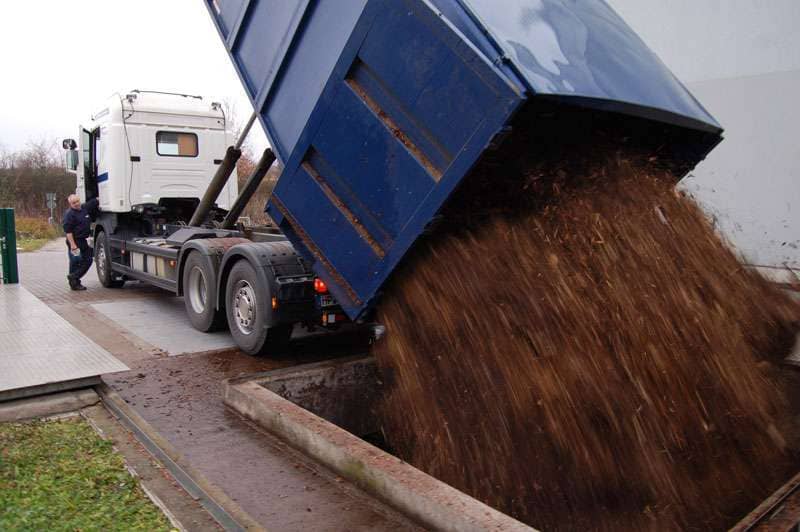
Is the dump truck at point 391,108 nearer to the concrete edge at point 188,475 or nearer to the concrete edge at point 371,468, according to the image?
the concrete edge at point 371,468

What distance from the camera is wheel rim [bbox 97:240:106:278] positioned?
10.8 meters

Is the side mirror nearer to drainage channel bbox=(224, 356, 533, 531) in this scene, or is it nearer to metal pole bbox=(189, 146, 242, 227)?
metal pole bbox=(189, 146, 242, 227)

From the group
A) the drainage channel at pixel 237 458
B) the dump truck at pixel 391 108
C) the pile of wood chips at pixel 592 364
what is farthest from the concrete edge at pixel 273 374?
the pile of wood chips at pixel 592 364

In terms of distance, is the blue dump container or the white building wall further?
the white building wall

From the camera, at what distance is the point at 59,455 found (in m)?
3.70

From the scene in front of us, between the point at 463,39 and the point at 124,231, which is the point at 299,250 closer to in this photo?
the point at 463,39

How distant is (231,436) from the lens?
426cm

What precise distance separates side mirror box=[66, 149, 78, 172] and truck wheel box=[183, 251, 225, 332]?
16.4ft

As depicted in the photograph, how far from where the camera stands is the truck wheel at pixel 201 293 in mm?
6777

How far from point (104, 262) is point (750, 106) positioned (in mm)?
9846

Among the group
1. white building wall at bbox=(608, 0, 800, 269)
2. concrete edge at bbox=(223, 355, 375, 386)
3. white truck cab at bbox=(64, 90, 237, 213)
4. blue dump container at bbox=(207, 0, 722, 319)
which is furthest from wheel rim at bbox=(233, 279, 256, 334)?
white building wall at bbox=(608, 0, 800, 269)

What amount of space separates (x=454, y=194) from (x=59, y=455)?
106 inches

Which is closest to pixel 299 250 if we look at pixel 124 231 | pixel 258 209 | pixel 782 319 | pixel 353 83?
pixel 353 83

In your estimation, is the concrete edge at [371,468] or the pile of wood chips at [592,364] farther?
the pile of wood chips at [592,364]
